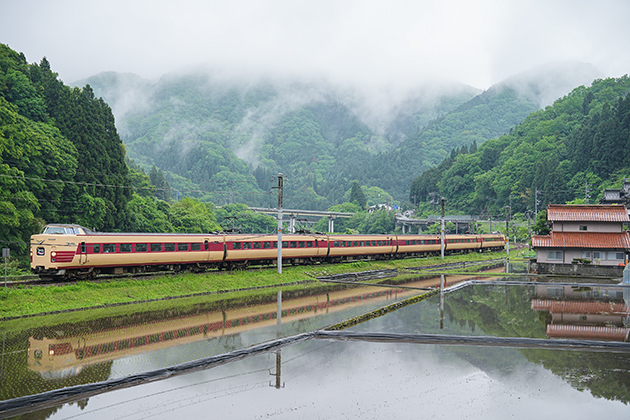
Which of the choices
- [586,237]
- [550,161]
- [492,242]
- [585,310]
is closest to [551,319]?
[585,310]

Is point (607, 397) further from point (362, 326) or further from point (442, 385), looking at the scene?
point (362, 326)

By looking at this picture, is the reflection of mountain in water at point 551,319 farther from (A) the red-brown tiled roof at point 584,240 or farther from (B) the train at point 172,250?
(B) the train at point 172,250

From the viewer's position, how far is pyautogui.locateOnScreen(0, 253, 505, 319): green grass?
937 inches

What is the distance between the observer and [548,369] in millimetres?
16203

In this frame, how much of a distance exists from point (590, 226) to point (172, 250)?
3810cm

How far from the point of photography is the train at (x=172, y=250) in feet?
90.8

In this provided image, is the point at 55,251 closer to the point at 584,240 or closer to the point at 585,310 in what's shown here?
the point at 585,310

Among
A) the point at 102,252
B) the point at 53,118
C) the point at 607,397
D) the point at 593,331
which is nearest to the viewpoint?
the point at 607,397

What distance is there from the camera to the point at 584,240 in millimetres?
47438

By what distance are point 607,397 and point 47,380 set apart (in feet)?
50.4

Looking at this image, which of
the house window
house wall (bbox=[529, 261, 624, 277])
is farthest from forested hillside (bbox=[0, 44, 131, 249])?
the house window

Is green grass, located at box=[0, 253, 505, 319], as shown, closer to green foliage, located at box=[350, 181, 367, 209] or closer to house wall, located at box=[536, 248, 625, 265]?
house wall, located at box=[536, 248, 625, 265]

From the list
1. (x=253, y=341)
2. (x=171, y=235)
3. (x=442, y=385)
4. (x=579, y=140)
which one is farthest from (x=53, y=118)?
(x=579, y=140)

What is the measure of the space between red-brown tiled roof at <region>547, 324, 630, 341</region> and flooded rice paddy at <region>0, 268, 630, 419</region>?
74 mm
